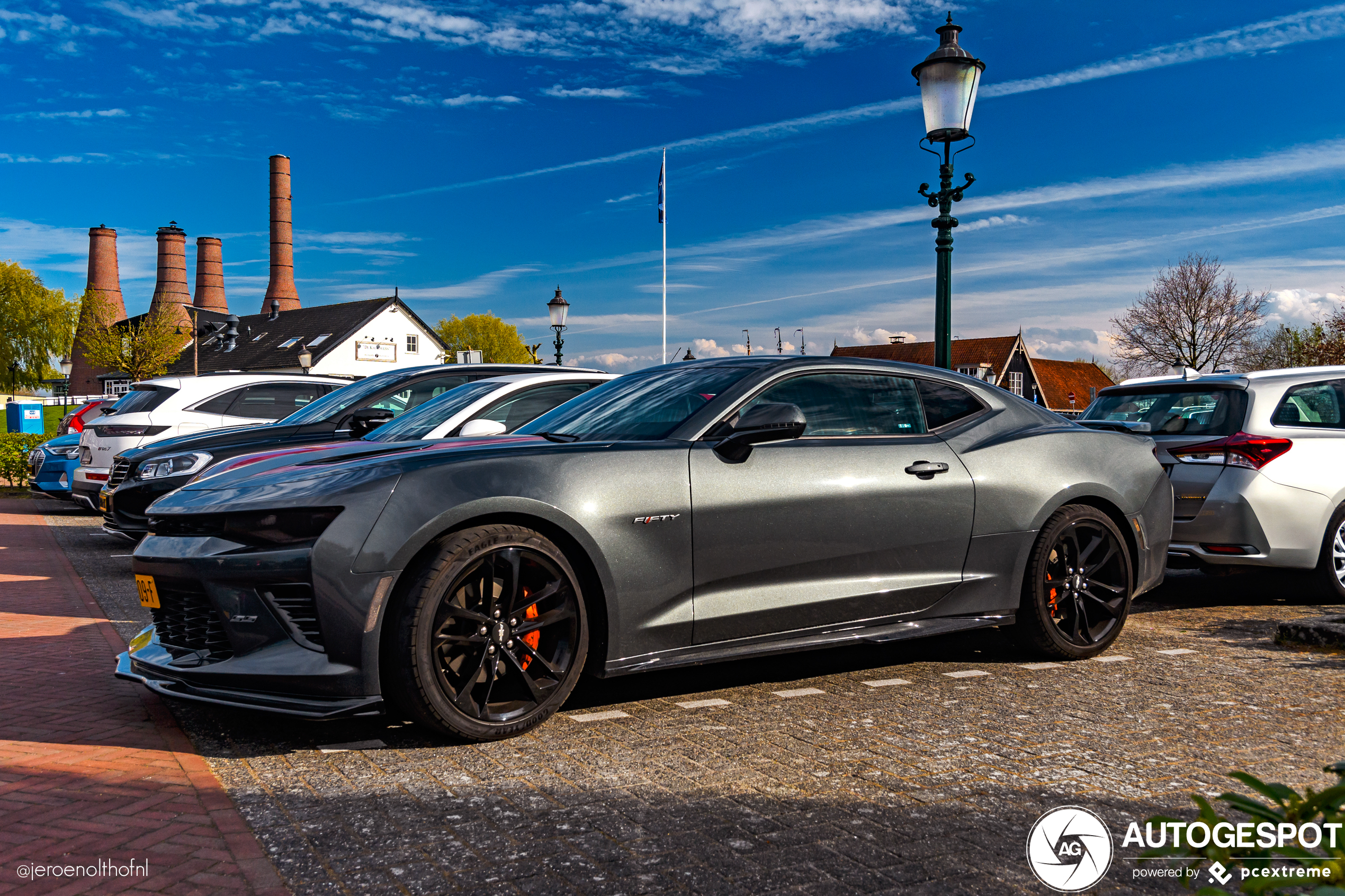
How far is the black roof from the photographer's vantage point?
6681 cm

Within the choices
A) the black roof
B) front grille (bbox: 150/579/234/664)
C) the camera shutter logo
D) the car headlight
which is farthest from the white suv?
the black roof

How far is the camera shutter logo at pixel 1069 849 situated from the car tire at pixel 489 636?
1.73m

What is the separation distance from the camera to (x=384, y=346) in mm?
68438

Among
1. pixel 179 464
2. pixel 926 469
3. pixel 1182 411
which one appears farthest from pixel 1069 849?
pixel 179 464

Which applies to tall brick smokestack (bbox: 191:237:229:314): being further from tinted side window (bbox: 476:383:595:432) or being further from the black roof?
tinted side window (bbox: 476:383:595:432)

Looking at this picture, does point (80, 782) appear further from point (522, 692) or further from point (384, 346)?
point (384, 346)

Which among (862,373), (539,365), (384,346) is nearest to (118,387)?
(384,346)

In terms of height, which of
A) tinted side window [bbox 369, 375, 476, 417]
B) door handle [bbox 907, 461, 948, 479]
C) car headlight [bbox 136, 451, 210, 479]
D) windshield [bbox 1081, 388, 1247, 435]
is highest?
tinted side window [bbox 369, 375, 476, 417]

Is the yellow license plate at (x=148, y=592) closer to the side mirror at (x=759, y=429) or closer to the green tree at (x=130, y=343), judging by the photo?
the side mirror at (x=759, y=429)

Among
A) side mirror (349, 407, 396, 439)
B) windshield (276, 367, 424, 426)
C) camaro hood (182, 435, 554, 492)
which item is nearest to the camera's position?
camaro hood (182, 435, 554, 492)

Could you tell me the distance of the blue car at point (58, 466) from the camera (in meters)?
14.0

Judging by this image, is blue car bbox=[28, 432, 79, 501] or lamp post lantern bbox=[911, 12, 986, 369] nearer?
lamp post lantern bbox=[911, 12, 986, 369]

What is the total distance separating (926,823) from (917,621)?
1793 millimetres

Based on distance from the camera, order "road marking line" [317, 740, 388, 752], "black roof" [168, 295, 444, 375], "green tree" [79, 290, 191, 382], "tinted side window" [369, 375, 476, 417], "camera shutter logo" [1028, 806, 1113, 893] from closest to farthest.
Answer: "camera shutter logo" [1028, 806, 1113, 893], "road marking line" [317, 740, 388, 752], "tinted side window" [369, 375, 476, 417], "green tree" [79, 290, 191, 382], "black roof" [168, 295, 444, 375]
